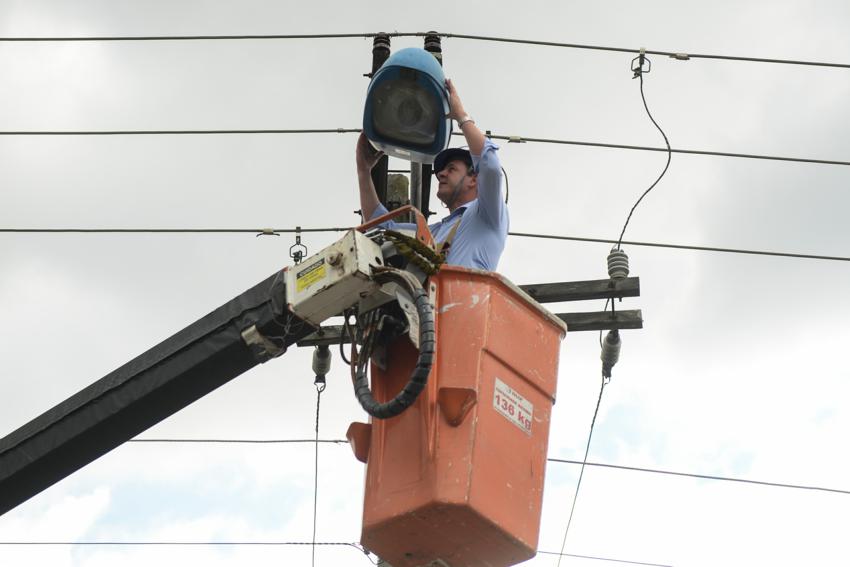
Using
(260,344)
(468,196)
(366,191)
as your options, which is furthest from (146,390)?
(468,196)

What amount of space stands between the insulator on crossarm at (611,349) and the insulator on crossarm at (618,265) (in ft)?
1.46

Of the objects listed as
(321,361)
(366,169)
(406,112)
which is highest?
(406,112)

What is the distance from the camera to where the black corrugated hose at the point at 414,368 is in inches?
265

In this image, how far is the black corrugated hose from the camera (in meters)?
6.73

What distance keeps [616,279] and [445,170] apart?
5.29 feet

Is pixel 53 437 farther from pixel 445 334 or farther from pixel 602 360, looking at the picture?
pixel 602 360

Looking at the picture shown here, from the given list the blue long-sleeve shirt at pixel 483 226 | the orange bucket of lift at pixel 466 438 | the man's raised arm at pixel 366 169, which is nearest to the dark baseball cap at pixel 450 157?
the man's raised arm at pixel 366 169

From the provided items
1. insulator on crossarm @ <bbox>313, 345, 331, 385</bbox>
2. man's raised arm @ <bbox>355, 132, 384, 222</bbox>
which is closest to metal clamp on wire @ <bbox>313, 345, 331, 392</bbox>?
insulator on crossarm @ <bbox>313, 345, 331, 385</bbox>

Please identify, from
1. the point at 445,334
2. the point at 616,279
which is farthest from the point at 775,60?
the point at 445,334

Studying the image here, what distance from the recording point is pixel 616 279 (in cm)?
966

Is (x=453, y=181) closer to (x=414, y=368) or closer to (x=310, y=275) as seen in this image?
(x=310, y=275)

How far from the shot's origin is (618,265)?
382 inches

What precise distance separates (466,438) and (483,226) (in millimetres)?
1342

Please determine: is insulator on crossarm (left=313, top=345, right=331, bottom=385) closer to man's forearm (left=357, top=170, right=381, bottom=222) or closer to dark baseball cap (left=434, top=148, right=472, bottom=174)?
man's forearm (left=357, top=170, right=381, bottom=222)
